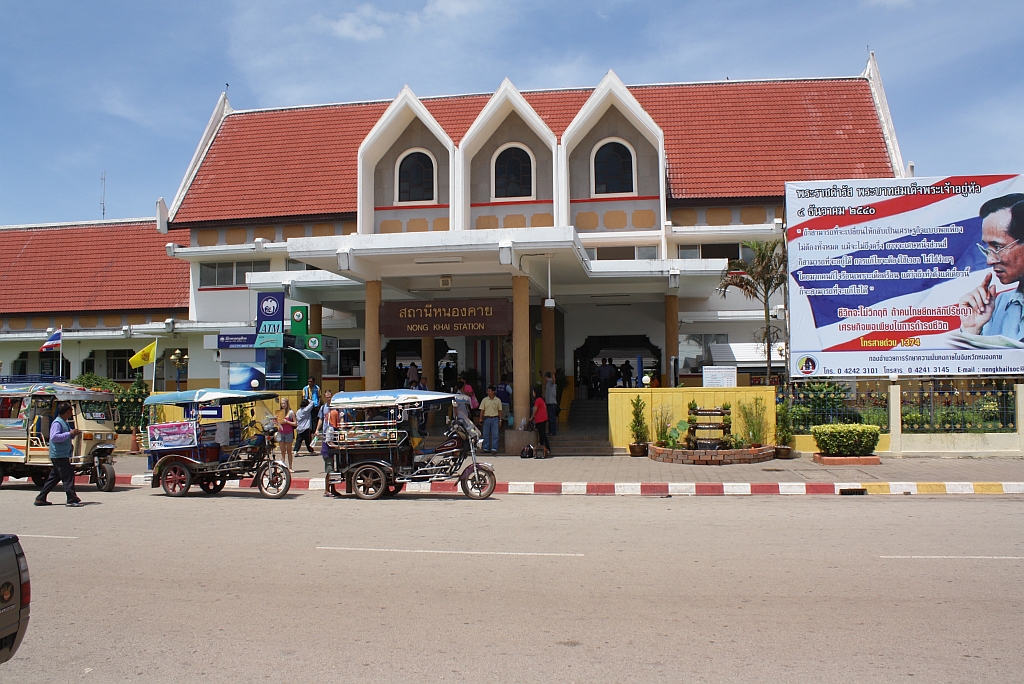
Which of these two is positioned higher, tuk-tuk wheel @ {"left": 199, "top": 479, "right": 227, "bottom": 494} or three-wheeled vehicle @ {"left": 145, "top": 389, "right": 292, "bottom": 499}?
three-wheeled vehicle @ {"left": 145, "top": 389, "right": 292, "bottom": 499}

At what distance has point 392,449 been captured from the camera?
13.1 m

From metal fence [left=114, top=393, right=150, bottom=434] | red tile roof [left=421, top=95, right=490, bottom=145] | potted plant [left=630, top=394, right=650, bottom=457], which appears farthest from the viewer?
red tile roof [left=421, top=95, right=490, bottom=145]

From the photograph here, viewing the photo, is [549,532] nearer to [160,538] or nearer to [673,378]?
[160,538]

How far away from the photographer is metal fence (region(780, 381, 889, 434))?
1775 centimetres

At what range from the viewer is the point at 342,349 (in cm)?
2802

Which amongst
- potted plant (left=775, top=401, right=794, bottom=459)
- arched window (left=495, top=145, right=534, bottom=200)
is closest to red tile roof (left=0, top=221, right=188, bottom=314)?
arched window (left=495, top=145, right=534, bottom=200)

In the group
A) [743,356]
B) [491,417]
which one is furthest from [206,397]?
[743,356]

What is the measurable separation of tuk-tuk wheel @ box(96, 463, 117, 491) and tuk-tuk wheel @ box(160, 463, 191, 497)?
149 cm

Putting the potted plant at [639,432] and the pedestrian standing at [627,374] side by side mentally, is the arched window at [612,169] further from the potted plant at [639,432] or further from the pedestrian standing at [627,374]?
the potted plant at [639,432]

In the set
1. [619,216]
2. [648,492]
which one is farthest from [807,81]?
[648,492]

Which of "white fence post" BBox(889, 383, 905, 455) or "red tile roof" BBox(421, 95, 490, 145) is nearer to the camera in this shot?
"white fence post" BBox(889, 383, 905, 455)

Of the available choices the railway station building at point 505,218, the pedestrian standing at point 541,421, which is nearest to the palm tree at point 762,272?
the railway station building at point 505,218

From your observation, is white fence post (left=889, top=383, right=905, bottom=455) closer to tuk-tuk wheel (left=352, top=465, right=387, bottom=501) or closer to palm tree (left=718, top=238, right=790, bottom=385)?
palm tree (left=718, top=238, right=790, bottom=385)

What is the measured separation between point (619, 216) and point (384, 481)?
46.0ft
